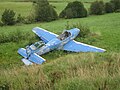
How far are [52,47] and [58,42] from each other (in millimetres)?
585

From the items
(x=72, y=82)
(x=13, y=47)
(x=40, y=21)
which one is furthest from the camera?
(x=40, y=21)

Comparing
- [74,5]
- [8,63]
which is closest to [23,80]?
[8,63]

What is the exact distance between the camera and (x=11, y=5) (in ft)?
164

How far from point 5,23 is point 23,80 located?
27336 millimetres

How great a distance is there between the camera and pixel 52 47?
15.6 m

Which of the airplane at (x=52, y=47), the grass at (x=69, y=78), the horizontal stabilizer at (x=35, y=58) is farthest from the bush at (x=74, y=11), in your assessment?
the grass at (x=69, y=78)

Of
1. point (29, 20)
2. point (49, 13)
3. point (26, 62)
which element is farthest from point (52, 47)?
point (29, 20)

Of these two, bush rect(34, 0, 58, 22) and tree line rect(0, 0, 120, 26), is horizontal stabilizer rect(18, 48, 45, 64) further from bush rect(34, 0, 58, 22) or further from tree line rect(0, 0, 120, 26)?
bush rect(34, 0, 58, 22)

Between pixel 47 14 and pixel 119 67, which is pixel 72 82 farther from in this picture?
pixel 47 14

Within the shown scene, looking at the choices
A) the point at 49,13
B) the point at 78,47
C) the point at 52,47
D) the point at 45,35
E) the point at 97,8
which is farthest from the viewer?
the point at 97,8

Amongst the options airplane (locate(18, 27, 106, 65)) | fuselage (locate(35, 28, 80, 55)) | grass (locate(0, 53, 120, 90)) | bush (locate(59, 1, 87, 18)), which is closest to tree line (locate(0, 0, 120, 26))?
bush (locate(59, 1, 87, 18))

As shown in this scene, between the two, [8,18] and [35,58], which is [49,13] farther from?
[35,58]

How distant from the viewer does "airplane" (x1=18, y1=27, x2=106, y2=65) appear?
46.9ft

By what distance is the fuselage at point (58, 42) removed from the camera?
15.3 m
